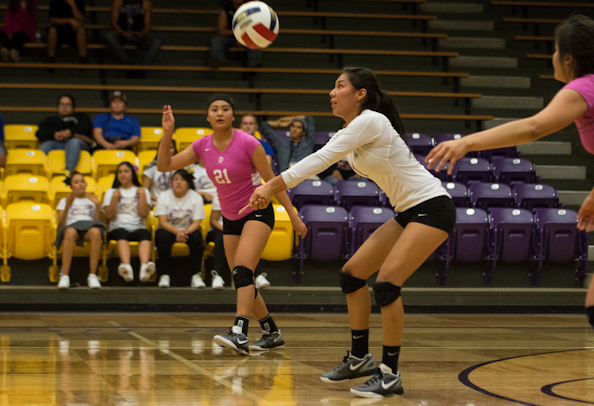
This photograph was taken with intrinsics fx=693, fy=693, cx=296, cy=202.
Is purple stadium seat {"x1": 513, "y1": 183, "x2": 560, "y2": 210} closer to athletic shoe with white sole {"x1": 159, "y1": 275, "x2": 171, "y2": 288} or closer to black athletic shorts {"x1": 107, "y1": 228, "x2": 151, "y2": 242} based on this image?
athletic shoe with white sole {"x1": 159, "y1": 275, "x2": 171, "y2": 288}

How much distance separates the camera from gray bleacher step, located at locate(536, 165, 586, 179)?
9477mm

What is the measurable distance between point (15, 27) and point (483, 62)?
24.0 ft

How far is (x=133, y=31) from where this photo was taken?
10188 millimetres

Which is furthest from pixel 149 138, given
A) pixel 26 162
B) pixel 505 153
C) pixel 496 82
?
pixel 496 82

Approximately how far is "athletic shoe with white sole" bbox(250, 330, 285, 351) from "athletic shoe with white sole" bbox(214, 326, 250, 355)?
0.26 m

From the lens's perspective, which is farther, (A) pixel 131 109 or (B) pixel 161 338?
(A) pixel 131 109

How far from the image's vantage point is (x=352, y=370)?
3.48 meters

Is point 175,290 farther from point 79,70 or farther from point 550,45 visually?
point 550,45

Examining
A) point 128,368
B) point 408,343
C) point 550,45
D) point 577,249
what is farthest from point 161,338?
point 550,45

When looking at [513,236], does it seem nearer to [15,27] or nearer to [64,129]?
[64,129]

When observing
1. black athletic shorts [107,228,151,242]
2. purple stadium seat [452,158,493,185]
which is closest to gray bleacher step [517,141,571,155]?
purple stadium seat [452,158,493,185]

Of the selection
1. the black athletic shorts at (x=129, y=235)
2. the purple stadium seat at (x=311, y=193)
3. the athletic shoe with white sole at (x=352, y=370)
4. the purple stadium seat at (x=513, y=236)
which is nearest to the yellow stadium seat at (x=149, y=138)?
the black athletic shorts at (x=129, y=235)

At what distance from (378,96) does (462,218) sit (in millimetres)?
4344

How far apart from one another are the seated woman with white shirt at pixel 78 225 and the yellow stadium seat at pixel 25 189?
1.58 ft
